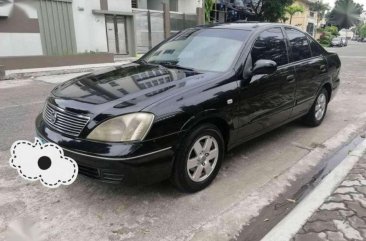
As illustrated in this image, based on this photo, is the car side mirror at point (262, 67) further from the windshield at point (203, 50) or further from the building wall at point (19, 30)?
the building wall at point (19, 30)

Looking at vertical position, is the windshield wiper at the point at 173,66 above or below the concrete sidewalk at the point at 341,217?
above

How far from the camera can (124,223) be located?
2963 millimetres

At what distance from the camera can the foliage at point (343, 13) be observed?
83.5 metres

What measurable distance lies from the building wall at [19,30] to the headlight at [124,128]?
1258 centimetres

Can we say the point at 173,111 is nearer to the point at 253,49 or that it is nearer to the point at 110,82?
the point at 110,82

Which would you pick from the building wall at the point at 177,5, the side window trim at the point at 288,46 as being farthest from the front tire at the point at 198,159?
the building wall at the point at 177,5

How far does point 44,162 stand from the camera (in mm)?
2859

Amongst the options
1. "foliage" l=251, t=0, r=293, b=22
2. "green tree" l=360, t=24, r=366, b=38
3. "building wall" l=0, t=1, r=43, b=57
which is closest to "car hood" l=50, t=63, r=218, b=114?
"building wall" l=0, t=1, r=43, b=57

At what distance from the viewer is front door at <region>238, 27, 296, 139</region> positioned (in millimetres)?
3846

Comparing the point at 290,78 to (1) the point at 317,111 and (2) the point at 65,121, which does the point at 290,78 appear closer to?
(1) the point at 317,111

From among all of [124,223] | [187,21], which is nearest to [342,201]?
[124,223]

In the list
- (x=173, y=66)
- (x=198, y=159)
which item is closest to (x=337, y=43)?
(x=173, y=66)

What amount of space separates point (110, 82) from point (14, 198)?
1422 millimetres

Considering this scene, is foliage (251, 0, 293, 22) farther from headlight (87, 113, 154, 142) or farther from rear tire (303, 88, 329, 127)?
headlight (87, 113, 154, 142)
